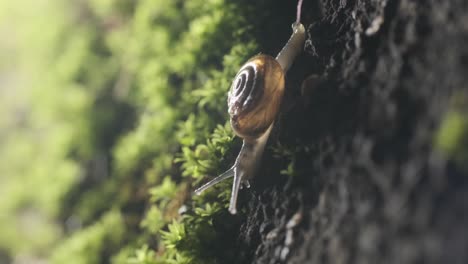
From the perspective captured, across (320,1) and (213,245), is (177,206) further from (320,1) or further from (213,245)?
(320,1)

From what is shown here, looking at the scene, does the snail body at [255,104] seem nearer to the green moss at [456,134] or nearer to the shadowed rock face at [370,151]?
the shadowed rock face at [370,151]

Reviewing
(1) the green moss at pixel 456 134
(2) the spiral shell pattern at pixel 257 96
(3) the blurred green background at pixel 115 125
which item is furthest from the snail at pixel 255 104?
(1) the green moss at pixel 456 134

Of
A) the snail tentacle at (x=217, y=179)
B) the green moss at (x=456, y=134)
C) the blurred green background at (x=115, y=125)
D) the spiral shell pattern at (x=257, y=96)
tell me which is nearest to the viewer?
the green moss at (x=456, y=134)

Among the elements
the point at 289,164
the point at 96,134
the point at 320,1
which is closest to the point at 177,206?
the point at 289,164

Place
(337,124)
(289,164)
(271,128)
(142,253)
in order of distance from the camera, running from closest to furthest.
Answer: (337,124) < (289,164) < (271,128) < (142,253)

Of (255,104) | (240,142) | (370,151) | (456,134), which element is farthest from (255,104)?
(456,134)

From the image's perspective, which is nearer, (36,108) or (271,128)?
(271,128)

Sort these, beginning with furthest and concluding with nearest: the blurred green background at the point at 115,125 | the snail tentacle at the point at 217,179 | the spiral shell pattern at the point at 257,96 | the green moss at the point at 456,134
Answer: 1. the blurred green background at the point at 115,125
2. the snail tentacle at the point at 217,179
3. the spiral shell pattern at the point at 257,96
4. the green moss at the point at 456,134

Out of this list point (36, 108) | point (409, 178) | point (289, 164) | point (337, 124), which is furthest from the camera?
point (36, 108)

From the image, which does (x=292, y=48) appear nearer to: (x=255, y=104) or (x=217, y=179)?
(x=255, y=104)
